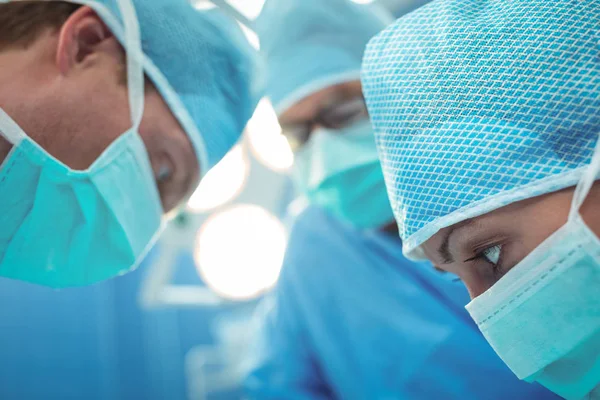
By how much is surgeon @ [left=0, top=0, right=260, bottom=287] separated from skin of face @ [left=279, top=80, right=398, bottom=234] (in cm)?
37

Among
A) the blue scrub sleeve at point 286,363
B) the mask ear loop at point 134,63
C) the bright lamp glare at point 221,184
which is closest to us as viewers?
the mask ear loop at point 134,63

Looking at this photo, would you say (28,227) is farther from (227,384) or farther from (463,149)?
(227,384)

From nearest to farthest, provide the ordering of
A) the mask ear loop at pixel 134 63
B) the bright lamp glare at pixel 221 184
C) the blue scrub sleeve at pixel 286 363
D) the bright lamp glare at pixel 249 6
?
1. the mask ear loop at pixel 134 63
2. the bright lamp glare at pixel 249 6
3. the blue scrub sleeve at pixel 286 363
4. the bright lamp glare at pixel 221 184

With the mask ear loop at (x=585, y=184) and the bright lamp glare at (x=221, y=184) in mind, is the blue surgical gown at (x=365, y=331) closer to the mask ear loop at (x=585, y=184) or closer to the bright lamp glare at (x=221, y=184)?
the bright lamp glare at (x=221, y=184)

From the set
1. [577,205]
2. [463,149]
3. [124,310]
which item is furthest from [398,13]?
[124,310]

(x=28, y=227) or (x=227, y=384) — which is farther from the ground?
(x=28, y=227)

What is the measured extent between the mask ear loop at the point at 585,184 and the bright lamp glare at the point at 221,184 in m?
1.33

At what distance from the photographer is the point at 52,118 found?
0.71 metres

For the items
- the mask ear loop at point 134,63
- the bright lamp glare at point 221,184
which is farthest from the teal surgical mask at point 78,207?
the bright lamp glare at point 221,184

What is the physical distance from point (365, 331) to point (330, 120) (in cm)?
62

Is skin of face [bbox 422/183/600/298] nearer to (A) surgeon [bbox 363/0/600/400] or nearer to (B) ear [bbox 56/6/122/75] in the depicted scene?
(A) surgeon [bbox 363/0/600/400]

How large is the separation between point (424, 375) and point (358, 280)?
0.35 m

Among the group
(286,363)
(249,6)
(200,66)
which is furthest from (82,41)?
(286,363)

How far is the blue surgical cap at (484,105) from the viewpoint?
0.51 m
